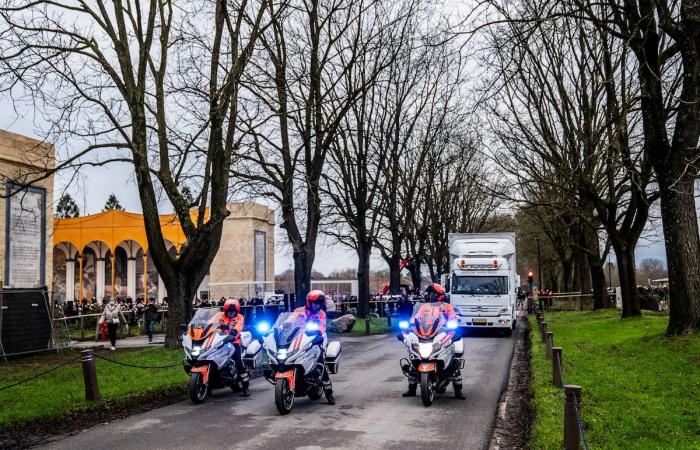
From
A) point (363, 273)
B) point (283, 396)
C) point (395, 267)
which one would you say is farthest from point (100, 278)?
point (283, 396)

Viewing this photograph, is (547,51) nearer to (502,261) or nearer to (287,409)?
(502,261)

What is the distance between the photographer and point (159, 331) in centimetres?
3167

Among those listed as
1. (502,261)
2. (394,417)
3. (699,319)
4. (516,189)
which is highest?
(516,189)

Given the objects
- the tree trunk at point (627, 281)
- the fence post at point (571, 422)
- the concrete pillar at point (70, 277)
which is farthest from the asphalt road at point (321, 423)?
the concrete pillar at point (70, 277)

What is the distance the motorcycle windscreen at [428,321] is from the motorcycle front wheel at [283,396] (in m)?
2.33

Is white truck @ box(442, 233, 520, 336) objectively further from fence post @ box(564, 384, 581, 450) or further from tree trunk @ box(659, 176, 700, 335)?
fence post @ box(564, 384, 581, 450)

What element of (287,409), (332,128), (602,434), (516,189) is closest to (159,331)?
(332,128)

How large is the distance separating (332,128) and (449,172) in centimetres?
1974

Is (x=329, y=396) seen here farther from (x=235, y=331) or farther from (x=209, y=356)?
(x=235, y=331)

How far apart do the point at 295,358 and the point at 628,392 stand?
5.07 metres

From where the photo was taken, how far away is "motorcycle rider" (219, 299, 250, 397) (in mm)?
12208

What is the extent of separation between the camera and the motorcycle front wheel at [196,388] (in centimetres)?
1107

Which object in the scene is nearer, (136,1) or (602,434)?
(602,434)

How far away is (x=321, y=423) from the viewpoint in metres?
9.31
